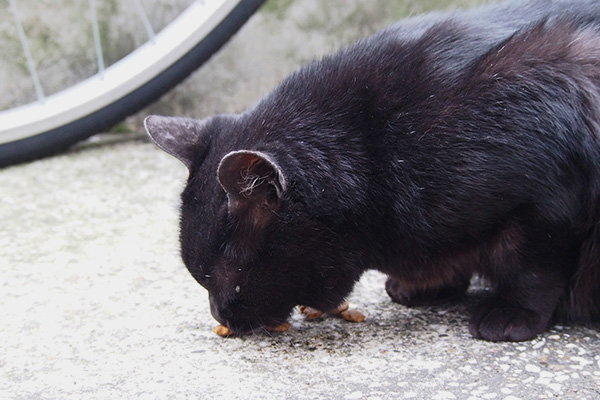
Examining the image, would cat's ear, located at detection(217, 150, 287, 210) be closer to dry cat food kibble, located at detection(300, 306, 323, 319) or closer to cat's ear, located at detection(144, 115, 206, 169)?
cat's ear, located at detection(144, 115, 206, 169)

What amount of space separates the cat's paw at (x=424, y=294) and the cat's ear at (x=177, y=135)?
1.85 ft

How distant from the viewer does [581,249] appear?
1516 millimetres

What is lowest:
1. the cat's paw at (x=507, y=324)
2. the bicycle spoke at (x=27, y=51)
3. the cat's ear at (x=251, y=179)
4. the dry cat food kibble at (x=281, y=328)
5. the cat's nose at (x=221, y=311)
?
the bicycle spoke at (x=27, y=51)

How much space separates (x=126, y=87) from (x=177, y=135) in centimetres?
106

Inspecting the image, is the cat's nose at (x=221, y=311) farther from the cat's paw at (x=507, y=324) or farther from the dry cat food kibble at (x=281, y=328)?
the cat's paw at (x=507, y=324)

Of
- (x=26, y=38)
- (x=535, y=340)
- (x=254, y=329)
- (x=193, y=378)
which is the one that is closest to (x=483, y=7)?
(x=535, y=340)

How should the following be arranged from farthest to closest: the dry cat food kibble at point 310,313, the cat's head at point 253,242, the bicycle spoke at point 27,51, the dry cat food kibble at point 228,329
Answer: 1. the bicycle spoke at point 27,51
2. the dry cat food kibble at point 310,313
3. the dry cat food kibble at point 228,329
4. the cat's head at point 253,242

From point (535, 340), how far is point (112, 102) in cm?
169

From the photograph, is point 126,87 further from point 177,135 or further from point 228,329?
point 228,329

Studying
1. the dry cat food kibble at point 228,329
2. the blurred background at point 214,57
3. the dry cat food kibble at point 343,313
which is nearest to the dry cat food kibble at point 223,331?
the dry cat food kibble at point 228,329

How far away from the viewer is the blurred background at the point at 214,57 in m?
2.98

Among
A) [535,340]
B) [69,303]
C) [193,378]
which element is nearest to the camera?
[193,378]

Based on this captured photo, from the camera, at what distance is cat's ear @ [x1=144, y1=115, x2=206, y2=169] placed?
61.1 inches

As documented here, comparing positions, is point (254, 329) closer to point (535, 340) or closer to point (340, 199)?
point (340, 199)
